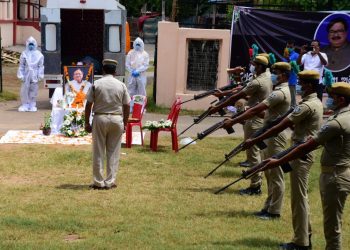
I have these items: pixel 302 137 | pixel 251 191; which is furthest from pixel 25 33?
pixel 302 137

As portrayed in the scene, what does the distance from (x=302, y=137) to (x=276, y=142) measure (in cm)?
111

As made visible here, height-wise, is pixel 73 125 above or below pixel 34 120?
above

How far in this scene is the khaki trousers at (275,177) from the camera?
27.0 feet

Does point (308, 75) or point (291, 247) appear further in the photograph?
point (291, 247)

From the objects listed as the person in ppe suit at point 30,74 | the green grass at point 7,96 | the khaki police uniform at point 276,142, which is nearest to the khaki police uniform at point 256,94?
the khaki police uniform at point 276,142

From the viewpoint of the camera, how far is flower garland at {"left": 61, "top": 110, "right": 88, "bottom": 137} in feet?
47.6

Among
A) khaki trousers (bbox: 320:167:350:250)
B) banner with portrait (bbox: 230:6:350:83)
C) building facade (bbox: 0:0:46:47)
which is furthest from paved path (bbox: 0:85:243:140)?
building facade (bbox: 0:0:46:47)

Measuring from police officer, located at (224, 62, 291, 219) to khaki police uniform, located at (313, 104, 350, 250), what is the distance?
1.94m

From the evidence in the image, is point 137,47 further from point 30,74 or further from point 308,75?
point 308,75

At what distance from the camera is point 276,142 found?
27.0ft

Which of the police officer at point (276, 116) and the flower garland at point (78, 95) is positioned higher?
the police officer at point (276, 116)

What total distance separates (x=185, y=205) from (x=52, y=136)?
20.2ft

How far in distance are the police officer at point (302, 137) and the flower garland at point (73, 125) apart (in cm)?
802

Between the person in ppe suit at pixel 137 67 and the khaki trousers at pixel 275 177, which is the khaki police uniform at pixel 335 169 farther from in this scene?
the person in ppe suit at pixel 137 67
